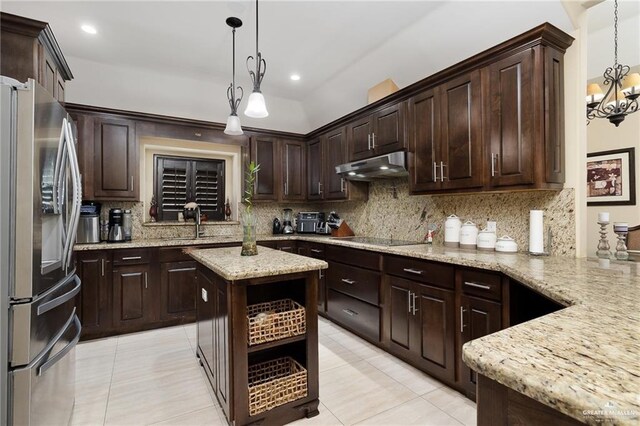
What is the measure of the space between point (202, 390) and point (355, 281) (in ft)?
5.38

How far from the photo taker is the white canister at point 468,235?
269 cm

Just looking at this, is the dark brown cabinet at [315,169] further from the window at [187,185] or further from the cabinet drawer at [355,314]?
the cabinet drawer at [355,314]

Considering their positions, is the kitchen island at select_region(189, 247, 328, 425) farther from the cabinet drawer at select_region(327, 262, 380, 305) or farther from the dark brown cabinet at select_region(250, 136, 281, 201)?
the dark brown cabinet at select_region(250, 136, 281, 201)

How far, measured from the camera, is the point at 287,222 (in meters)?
4.89

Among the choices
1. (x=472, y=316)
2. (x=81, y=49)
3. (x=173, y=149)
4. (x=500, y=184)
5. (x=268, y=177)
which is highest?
(x=81, y=49)

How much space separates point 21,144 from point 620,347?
2.19 meters

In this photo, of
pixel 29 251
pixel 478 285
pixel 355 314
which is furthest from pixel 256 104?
pixel 355 314

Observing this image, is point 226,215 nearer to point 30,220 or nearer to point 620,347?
point 30,220

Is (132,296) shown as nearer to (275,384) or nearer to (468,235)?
(275,384)

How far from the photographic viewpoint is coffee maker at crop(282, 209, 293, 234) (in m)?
4.75

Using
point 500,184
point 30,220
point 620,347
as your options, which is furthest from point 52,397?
point 500,184

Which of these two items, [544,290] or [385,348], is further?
[385,348]

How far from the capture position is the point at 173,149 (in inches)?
165

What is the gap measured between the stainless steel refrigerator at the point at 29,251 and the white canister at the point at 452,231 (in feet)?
9.48
